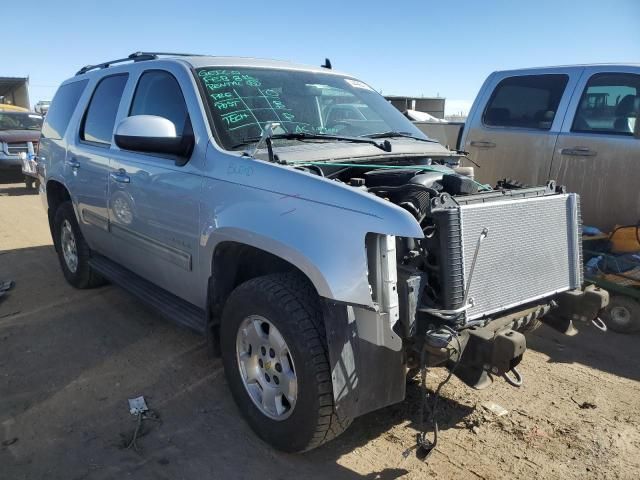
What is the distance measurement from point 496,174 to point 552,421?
3195 mm

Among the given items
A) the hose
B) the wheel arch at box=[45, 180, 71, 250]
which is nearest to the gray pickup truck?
the hose

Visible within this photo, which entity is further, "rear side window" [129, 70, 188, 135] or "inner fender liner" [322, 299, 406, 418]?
"rear side window" [129, 70, 188, 135]

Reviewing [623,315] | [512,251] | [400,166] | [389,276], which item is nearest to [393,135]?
[400,166]

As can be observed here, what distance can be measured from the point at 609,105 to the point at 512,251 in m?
3.35

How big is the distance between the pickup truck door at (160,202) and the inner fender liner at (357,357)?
48.6 inches

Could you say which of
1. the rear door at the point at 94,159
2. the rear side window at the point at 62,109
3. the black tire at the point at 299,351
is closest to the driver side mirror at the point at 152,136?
the black tire at the point at 299,351

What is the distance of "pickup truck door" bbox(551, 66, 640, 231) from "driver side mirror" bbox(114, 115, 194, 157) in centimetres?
378

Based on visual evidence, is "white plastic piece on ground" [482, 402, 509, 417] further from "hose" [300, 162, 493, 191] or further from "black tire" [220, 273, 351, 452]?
"hose" [300, 162, 493, 191]

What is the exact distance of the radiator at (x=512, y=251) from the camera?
2.44m

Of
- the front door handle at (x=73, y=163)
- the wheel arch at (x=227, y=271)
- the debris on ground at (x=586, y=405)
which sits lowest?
the debris on ground at (x=586, y=405)

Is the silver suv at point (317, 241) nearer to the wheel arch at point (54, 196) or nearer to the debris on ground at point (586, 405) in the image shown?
the debris on ground at point (586, 405)

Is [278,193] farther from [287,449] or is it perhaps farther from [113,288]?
[113,288]

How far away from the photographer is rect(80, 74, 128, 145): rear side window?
4.46 m

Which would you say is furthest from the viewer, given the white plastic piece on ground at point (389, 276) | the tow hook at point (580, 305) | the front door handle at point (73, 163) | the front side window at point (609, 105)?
the front side window at point (609, 105)
